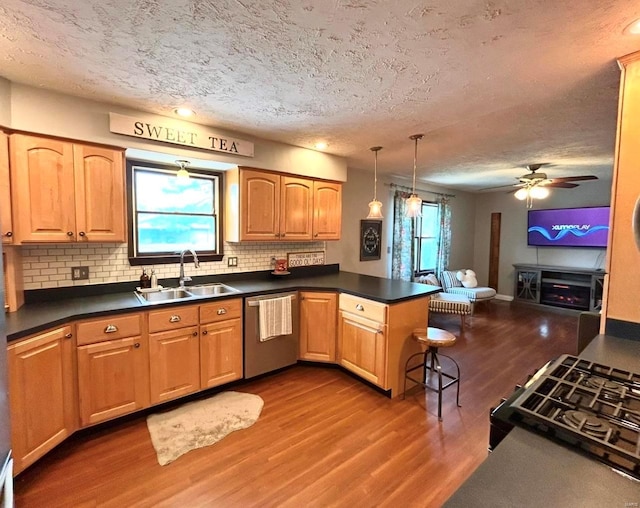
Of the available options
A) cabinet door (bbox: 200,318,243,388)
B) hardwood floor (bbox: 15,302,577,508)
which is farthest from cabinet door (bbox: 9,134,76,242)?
hardwood floor (bbox: 15,302,577,508)

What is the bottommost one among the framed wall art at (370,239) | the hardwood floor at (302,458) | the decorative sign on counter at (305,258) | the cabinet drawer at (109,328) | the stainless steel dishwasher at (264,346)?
the hardwood floor at (302,458)

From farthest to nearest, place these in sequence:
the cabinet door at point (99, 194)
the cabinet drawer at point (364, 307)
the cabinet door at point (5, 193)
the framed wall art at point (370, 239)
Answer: the framed wall art at point (370, 239) → the cabinet drawer at point (364, 307) → the cabinet door at point (99, 194) → the cabinet door at point (5, 193)

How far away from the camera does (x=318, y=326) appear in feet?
10.5

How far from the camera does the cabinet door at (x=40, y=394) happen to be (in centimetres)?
169

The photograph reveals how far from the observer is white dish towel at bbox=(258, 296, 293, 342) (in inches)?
113

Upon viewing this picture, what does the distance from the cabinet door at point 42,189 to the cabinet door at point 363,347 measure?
7.81 feet

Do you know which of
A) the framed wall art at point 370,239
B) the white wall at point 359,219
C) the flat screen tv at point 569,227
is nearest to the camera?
the white wall at point 359,219

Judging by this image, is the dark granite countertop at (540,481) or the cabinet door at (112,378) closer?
the dark granite countertop at (540,481)

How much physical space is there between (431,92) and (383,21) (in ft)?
2.78

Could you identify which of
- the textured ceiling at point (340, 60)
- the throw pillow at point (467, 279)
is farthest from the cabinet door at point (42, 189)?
the throw pillow at point (467, 279)

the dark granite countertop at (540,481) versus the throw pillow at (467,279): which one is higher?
the dark granite countertop at (540,481)

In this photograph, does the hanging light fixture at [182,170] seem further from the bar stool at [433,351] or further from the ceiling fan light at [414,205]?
the bar stool at [433,351]

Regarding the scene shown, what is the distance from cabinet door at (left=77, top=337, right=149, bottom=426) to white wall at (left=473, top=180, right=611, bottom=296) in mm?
6909

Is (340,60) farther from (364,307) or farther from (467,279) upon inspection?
(467,279)
